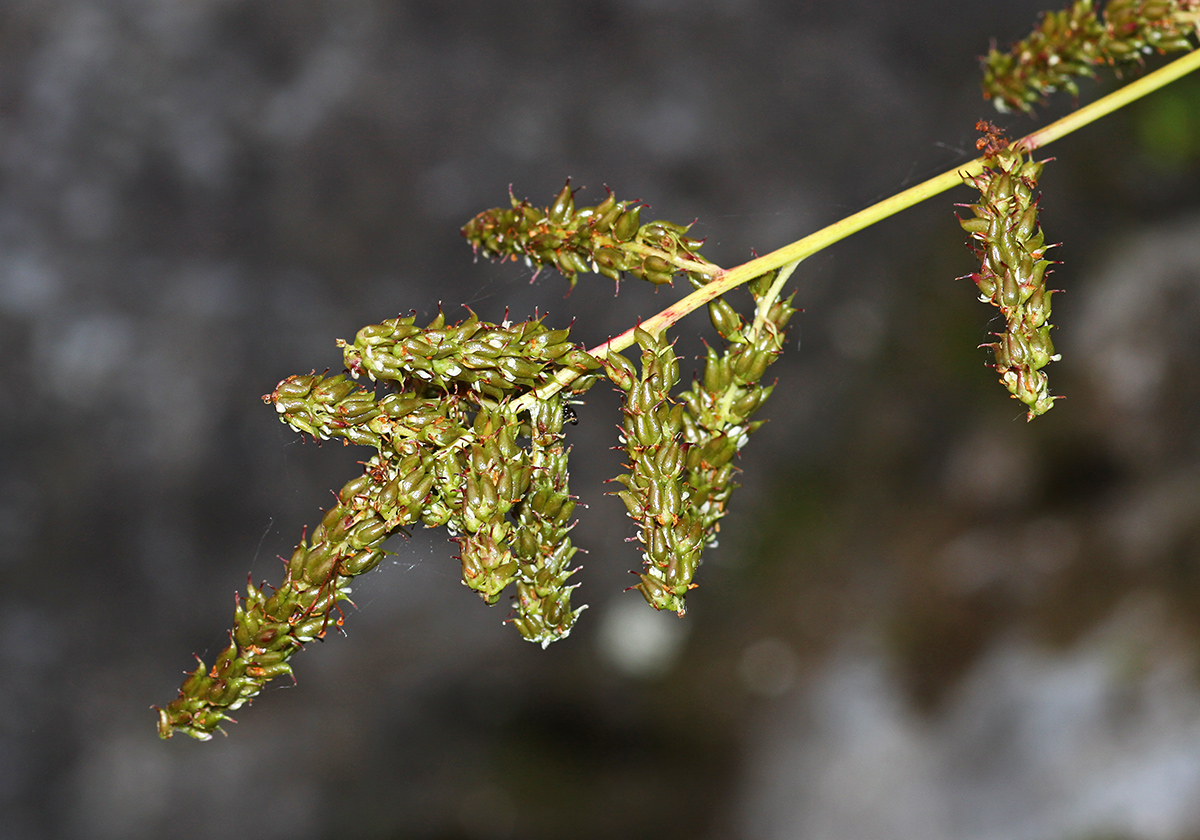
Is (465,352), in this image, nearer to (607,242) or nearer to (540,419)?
(540,419)

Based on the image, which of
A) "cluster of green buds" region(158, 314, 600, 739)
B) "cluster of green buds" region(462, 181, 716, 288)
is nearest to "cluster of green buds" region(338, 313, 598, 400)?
"cluster of green buds" region(158, 314, 600, 739)

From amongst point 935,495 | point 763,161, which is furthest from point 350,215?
point 935,495

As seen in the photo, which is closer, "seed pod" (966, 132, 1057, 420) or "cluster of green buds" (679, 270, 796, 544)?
"seed pod" (966, 132, 1057, 420)

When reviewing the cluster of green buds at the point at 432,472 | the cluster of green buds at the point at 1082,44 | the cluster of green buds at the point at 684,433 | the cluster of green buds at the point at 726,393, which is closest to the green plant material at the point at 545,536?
the cluster of green buds at the point at 432,472

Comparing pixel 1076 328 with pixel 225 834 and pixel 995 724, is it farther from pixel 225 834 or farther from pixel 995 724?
pixel 225 834

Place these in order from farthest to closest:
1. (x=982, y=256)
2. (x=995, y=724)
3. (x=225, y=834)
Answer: (x=225, y=834) → (x=995, y=724) → (x=982, y=256)

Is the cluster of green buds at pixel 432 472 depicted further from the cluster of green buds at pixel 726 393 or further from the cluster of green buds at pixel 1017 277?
the cluster of green buds at pixel 1017 277

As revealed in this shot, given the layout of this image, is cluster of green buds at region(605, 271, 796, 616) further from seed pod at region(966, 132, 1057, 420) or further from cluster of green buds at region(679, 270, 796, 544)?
seed pod at region(966, 132, 1057, 420)
